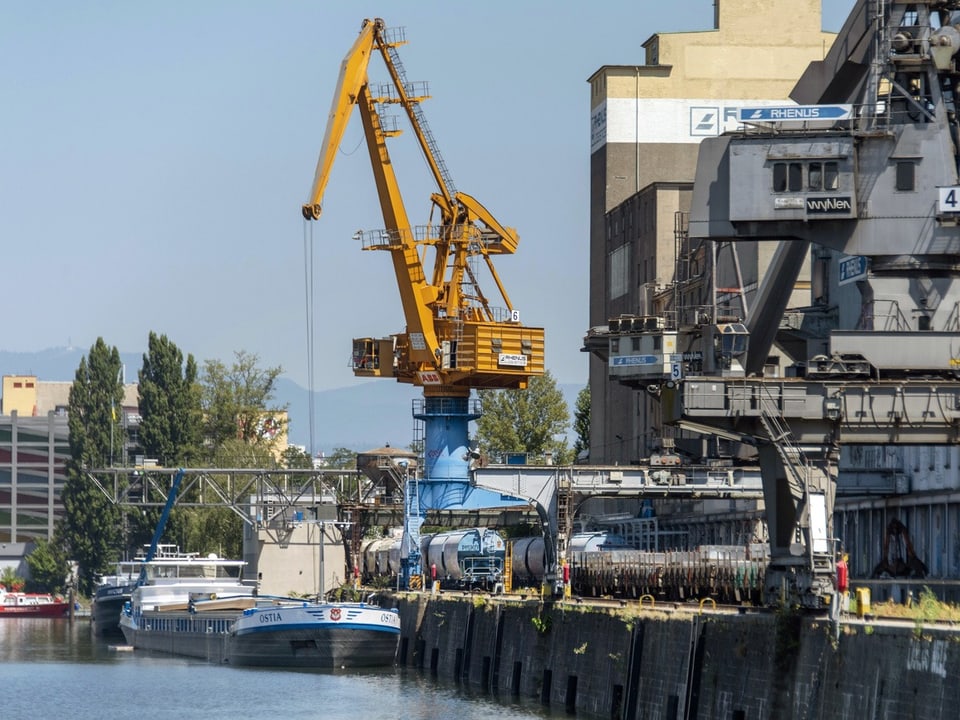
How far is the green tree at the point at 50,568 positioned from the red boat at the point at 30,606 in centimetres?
513

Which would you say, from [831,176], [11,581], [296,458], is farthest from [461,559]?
[11,581]

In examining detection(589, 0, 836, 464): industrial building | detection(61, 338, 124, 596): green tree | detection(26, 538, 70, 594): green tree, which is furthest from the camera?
detection(26, 538, 70, 594): green tree

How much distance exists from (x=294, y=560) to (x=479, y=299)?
82.6ft

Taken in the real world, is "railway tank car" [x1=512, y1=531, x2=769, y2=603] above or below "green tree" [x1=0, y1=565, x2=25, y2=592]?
above

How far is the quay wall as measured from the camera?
1292 inches

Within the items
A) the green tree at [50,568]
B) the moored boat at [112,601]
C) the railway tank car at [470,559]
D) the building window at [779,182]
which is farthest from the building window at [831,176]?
the green tree at [50,568]

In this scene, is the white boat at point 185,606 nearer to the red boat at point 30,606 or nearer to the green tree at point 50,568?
the red boat at point 30,606

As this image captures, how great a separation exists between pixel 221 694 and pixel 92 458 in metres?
81.7

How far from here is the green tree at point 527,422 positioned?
493ft

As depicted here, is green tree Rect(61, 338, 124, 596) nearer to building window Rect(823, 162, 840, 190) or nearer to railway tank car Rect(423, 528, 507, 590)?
railway tank car Rect(423, 528, 507, 590)

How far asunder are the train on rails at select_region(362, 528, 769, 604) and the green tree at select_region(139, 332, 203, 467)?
32.7 m

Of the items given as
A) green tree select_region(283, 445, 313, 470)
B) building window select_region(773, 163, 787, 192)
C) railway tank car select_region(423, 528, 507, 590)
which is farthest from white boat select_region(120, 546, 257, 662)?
green tree select_region(283, 445, 313, 470)

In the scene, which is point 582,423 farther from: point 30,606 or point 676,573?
point 676,573

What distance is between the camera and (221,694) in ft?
207
